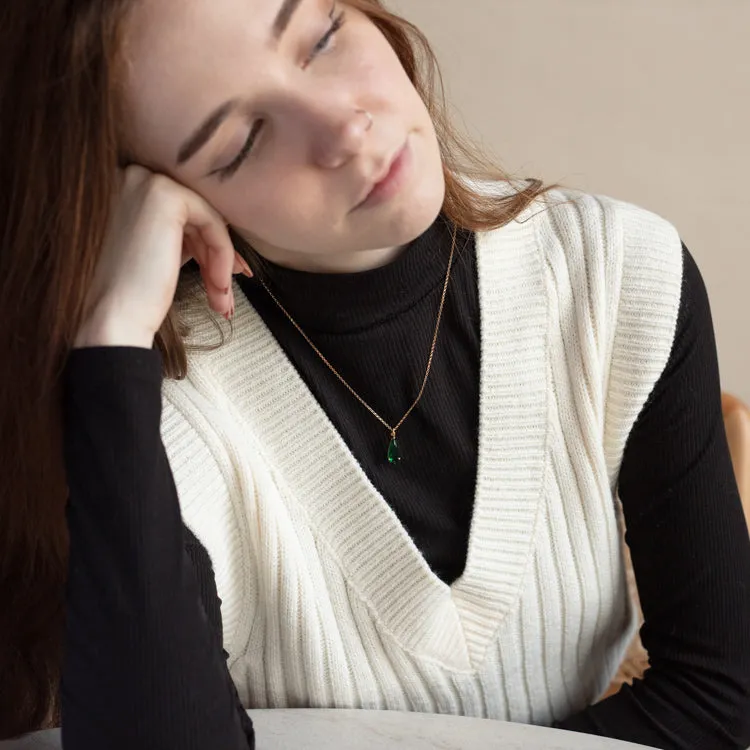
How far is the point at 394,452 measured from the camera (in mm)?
1058

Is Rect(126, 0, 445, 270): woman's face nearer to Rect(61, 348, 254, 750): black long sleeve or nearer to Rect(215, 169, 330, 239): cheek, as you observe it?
Rect(215, 169, 330, 239): cheek

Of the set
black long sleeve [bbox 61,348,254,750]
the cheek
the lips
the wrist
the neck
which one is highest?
the lips

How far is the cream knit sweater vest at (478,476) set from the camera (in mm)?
1013

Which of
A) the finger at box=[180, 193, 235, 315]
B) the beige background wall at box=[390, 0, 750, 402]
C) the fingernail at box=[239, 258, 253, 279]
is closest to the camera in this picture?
the finger at box=[180, 193, 235, 315]

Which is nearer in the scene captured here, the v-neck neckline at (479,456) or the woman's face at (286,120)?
the woman's face at (286,120)

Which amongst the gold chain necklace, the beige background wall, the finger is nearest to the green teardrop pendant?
the gold chain necklace

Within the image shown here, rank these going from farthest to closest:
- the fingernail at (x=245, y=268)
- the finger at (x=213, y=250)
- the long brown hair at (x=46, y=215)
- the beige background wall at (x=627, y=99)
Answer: the beige background wall at (x=627, y=99) → the fingernail at (x=245, y=268) → the finger at (x=213, y=250) → the long brown hair at (x=46, y=215)

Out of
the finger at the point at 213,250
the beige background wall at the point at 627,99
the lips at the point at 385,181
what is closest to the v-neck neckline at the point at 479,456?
the finger at the point at 213,250

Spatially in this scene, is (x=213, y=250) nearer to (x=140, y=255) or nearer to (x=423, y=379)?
(x=140, y=255)

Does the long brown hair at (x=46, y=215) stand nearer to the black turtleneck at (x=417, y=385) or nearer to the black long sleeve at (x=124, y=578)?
the black long sleeve at (x=124, y=578)

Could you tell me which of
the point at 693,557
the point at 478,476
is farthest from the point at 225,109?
the point at 693,557

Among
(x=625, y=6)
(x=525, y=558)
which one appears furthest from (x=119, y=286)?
(x=625, y=6)

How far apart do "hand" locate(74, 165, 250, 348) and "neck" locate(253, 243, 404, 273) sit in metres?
0.12

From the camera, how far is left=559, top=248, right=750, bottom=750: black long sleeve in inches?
39.2
